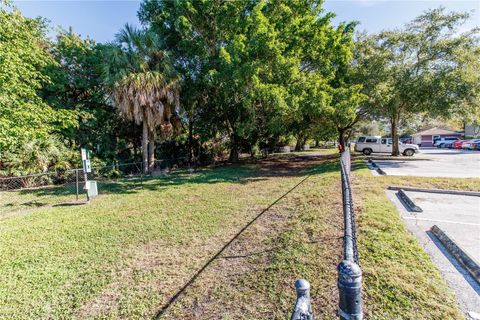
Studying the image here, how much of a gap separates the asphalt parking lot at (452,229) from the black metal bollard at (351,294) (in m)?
1.92

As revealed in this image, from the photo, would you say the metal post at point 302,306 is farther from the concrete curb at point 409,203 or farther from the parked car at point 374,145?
the parked car at point 374,145

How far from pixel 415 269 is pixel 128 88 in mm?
11749

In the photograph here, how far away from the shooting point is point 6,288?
328 cm

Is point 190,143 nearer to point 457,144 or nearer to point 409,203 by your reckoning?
point 409,203

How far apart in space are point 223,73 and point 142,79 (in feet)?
12.6

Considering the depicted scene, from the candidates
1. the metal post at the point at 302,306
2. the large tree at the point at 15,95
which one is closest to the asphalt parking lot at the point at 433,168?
the metal post at the point at 302,306

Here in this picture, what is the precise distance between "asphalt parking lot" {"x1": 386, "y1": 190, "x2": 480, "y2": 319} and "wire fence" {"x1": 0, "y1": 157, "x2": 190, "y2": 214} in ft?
29.2

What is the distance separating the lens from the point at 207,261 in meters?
3.73

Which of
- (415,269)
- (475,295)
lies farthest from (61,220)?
(475,295)

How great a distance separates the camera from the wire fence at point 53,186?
777 centimetres

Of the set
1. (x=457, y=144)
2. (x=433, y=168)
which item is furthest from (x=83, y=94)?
(x=457, y=144)

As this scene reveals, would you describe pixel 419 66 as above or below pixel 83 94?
above

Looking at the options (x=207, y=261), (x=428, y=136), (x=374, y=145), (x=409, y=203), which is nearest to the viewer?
(x=207, y=261)

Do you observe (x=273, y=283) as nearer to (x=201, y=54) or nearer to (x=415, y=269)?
(x=415, y=269)
